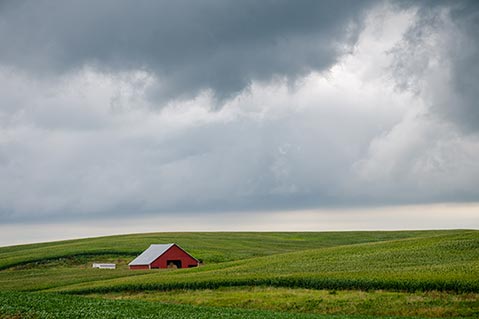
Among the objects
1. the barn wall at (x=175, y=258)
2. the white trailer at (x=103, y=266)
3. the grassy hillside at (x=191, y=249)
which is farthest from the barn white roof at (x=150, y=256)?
the grassy hillside at (x=191, y=249)

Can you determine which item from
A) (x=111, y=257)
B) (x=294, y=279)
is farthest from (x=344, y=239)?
(x=294, y=279)

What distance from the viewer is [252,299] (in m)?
45.5

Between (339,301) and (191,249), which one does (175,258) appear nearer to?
(191,249)

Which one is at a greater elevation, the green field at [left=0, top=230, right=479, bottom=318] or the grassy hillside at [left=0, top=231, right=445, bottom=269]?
the grassy hillside at [left=0, top=231, right=445, bottom=269]

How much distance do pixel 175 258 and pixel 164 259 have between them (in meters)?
1.77

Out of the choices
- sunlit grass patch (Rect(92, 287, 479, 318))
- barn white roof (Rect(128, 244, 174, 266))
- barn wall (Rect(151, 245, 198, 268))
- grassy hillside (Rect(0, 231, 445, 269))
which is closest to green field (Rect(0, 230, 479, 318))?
sunlit grass patch (Rect(92, 287, 479, 318))

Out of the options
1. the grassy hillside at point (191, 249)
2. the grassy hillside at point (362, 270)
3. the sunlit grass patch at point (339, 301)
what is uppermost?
the grassy hillside at point (191, 249)

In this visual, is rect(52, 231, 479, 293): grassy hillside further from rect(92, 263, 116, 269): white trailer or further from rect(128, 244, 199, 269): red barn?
rect(92, 263, 116, 269): white trailer

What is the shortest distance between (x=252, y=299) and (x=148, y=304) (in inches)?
341

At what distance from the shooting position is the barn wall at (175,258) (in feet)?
289

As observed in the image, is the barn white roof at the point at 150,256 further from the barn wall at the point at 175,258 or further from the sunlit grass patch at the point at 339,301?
the sunlit grass patch at the point at 339,301

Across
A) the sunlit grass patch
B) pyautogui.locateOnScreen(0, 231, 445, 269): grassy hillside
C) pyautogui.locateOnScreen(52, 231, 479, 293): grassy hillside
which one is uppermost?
pyautogui.locateOnScreen(0, 231, 445, 269): grassy hillside

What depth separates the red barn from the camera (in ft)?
285

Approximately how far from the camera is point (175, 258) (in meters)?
89.2
